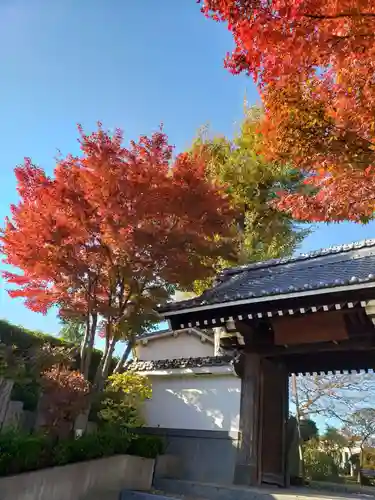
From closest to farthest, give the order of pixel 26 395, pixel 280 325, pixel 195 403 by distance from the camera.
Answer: pixel 280 325 < pixel 26 395 < pixel 195 403

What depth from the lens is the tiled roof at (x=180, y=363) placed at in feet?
33.9

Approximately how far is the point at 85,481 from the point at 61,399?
4.78 ft

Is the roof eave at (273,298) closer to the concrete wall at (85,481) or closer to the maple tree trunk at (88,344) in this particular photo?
the maple tree trunk at (88,344)

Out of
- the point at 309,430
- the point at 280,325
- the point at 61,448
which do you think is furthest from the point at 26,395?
the point at 309,430

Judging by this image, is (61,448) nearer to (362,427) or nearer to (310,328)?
(310,328)

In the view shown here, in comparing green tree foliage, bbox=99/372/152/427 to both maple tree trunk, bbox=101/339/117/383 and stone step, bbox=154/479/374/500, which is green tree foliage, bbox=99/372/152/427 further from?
stone step, bbox=154/479/374/500

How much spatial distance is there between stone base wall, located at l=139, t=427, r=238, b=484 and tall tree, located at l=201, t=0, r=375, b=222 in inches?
211

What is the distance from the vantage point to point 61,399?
7.74 meters

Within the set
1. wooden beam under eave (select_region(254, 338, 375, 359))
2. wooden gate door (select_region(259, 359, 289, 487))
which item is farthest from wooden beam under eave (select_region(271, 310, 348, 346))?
wooden gate door (select_region(259, 359, 289, 487))

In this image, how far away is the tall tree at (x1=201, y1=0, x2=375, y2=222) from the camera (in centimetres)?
500

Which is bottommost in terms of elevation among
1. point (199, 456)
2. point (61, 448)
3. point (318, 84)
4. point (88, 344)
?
point (61, 448)

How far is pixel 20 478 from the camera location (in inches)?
249

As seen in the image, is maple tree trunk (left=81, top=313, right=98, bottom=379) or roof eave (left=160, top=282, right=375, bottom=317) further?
maple tree trunk (left=81, top=313, right=98, bottom=379)

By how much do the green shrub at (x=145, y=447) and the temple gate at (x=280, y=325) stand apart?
1858 millimetres
